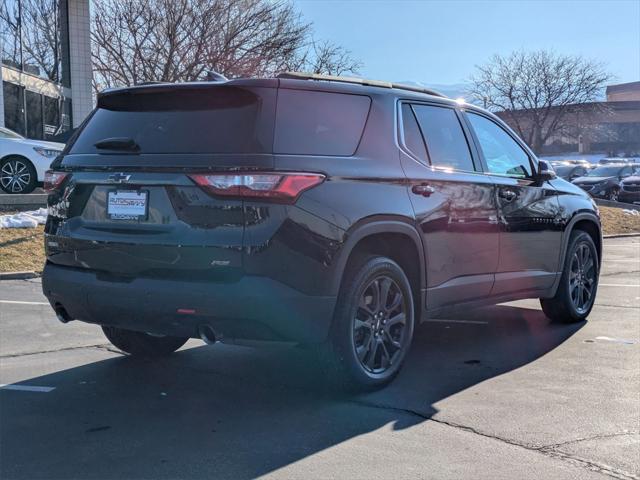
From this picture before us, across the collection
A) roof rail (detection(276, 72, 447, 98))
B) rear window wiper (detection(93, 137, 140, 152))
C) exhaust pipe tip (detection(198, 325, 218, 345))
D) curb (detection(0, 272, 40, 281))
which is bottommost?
curb (detection(0, 272, 40, 281))

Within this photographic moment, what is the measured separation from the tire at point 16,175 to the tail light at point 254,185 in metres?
9.99

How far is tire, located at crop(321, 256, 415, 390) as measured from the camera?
439cm

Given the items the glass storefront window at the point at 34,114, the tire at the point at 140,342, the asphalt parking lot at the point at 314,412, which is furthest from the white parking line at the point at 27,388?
the glass storefront window at the point at 34,114

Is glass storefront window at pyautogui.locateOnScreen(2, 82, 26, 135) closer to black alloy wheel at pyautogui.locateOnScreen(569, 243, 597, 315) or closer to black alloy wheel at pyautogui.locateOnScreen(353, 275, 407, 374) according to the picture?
black alloy wheel at pyautogui.locateOnScreen(569, 243, 597, 315)

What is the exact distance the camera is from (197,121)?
4.29 meters

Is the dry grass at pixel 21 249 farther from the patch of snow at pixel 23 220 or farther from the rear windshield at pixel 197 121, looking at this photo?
the rear windshield at pixel 197 121

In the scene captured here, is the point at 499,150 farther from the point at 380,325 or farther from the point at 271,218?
the point at 271,218

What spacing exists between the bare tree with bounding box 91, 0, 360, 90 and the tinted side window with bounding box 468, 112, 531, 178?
775 inches

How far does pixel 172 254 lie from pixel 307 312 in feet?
2.66

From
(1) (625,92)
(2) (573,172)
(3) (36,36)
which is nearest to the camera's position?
(3) (36,36)

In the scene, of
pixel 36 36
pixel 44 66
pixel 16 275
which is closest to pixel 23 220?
pixel 16 275

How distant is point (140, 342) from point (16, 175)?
864cm

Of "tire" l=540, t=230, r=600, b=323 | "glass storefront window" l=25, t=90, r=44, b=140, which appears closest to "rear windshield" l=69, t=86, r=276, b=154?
"tire" l=540, t=230, r=600, b=323

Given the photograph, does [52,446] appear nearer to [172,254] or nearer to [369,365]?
[172,254]
